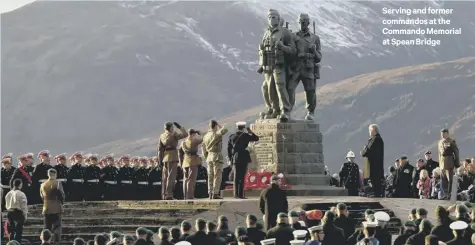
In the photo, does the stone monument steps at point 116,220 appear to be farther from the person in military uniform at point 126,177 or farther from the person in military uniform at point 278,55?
the person in military uniform at point 278,55

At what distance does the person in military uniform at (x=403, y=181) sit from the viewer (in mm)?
32969

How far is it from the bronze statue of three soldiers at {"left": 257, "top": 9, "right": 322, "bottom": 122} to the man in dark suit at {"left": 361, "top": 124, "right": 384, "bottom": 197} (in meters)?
3.63

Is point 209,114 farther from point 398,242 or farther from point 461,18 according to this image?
point 398,242

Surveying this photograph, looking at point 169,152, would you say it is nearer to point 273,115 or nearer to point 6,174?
point 273,115

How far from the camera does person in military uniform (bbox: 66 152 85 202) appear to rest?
33.6 m

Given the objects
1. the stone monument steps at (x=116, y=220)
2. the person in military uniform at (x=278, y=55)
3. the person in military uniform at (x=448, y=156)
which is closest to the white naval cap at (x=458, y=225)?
the stone monument steps at (x=116, y=220)

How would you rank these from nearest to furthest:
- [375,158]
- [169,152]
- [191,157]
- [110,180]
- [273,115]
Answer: [375,158]
[191,157]
[169,152]
[273,115]
[110,180]

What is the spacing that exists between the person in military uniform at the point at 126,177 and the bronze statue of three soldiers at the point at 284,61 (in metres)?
4.14

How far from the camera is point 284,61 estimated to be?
32.2m

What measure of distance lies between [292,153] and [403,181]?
292 cm

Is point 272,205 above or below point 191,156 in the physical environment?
below

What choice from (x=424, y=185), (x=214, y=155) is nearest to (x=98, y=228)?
(x=214, y=155)

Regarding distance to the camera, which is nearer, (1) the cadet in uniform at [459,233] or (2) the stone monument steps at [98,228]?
(1) the cadet in uniform at [459,233]

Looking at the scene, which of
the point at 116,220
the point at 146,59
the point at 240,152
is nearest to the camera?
the point at 116,220
